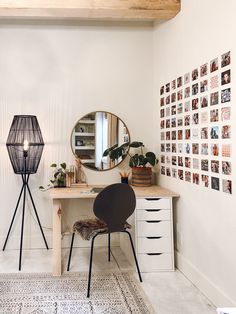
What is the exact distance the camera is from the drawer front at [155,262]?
3111mm

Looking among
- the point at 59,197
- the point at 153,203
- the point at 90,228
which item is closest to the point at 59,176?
the point at 59,197

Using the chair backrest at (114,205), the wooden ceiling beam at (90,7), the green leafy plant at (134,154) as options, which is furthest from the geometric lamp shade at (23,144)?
the chair backrest at (114,205)

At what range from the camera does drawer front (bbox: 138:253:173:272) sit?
3.11 metres

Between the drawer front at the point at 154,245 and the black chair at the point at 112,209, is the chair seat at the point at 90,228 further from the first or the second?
the drawer front at the point at 154,245

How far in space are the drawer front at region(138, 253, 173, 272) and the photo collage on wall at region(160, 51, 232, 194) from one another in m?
0.76

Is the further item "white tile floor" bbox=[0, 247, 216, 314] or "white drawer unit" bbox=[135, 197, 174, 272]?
"white drawer unit" bbox=[135, 197, 174, 272]

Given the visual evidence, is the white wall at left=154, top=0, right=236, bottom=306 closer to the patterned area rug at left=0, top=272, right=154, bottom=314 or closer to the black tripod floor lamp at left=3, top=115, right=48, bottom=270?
the patterned area rug at left=0, top=272, right=154, bottom=314

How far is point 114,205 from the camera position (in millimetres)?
2729

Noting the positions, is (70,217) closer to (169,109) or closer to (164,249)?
(164,249)

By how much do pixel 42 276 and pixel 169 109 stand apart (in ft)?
6.63

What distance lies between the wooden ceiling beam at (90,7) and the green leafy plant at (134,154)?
1366 mm

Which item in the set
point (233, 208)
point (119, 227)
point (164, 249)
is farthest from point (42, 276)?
point (233, 208)

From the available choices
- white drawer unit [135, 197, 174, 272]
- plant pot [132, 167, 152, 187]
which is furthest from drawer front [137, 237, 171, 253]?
plant pot [132, 167, 152, 187]

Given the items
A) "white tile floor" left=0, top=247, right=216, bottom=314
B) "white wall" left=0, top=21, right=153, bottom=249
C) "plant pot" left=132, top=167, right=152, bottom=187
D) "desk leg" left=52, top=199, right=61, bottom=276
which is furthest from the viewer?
"white wall" left=0, top=21, right=153, bottom=249
